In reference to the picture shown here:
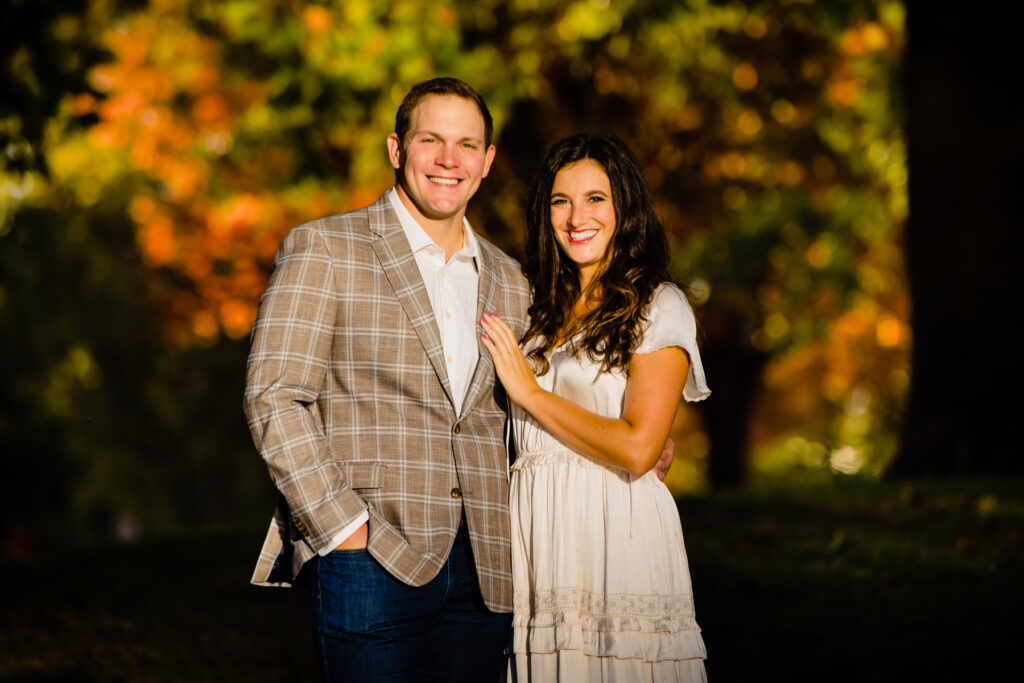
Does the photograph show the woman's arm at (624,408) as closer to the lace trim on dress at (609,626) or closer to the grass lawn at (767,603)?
the lace trim on dress at (609,626)

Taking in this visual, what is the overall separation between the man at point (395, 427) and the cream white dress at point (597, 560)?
136 millimetres

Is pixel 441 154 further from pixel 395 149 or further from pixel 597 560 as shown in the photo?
pixel 597 560

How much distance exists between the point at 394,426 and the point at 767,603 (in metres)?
3.66

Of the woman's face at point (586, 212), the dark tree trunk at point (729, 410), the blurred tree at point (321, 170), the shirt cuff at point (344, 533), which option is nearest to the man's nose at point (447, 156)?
the woman's face at point (586, 212)

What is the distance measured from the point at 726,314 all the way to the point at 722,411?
→ 9.48 ft

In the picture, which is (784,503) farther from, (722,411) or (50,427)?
(50,427)

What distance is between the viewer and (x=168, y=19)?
52.6ft

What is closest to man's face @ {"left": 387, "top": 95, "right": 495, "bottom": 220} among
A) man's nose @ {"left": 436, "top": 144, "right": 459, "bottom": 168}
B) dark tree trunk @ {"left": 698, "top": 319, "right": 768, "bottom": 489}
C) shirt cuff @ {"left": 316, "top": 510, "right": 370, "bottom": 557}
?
man's nose @ {"left": 436, "top": 144, "right": 459, "bottom": 168}

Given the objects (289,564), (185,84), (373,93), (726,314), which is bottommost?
(289,564)

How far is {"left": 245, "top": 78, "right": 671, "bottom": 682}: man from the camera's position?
11.7ft

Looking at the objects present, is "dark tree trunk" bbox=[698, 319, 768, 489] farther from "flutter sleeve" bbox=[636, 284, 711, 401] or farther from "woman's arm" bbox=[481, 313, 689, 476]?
"woman's arm" bbox=[481, 313, 689, 476]

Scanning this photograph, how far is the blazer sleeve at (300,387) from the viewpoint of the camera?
3.51 m

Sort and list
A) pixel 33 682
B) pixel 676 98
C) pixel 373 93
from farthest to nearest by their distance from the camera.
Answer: pixel 676 98 → pixel 373 93 → pixel 33 682

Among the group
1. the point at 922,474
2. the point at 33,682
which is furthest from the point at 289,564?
the point at 922,474
